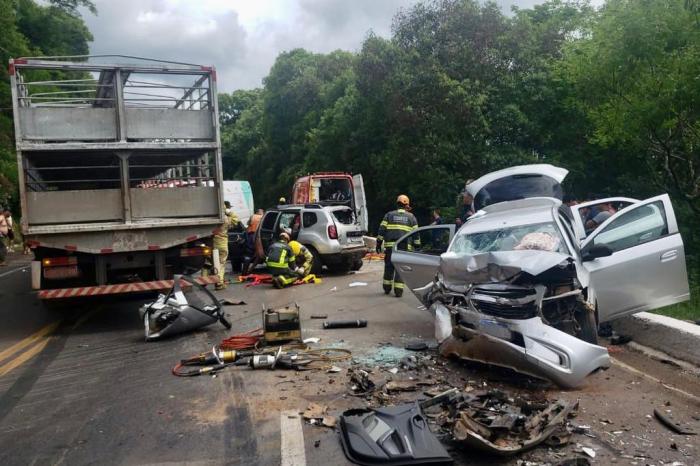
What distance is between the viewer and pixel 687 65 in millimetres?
10172

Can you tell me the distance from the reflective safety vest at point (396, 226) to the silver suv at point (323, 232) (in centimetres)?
306

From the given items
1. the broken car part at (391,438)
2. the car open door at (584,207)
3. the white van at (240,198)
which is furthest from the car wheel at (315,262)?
the white van at (240,198)

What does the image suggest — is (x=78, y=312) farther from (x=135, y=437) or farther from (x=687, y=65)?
(x=687, y=65)

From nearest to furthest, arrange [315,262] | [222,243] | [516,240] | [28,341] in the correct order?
1. [516,240]
2. [28,341]
3. [222,243]
4. [315,262]

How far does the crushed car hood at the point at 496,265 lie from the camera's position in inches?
209

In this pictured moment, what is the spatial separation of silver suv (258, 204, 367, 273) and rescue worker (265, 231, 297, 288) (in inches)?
50.0

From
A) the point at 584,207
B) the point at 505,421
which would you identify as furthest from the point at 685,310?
the point at 505,421

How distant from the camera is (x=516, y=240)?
6250mm

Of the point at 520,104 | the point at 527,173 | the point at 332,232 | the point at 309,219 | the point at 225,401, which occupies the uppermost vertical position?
the point at 520,104

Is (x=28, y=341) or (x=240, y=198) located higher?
(x=240, y=198)

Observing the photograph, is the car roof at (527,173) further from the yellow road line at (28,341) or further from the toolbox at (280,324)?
the yellow road line at (28,341)

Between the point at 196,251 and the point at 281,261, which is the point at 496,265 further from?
the point at 281,261

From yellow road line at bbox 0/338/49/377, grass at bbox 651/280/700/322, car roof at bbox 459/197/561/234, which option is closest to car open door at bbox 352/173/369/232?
Answer: grass at bbox 651/280/700/322

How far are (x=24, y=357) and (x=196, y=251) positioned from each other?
282 cm
